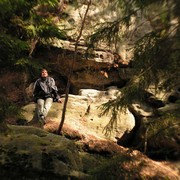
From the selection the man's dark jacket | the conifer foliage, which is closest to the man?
→ the man's dark jacket

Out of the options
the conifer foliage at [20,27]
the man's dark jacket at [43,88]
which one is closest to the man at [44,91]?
the man's dark jacket at [43,88]

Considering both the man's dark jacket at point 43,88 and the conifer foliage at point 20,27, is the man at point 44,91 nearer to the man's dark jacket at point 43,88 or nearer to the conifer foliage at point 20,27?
the man's dark jacket at point 43,88

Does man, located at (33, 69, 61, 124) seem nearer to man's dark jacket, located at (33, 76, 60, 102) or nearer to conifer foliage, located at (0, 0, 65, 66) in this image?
man's dark jacket, located at (33, 76, 60, 102)

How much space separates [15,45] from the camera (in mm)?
A: 6867

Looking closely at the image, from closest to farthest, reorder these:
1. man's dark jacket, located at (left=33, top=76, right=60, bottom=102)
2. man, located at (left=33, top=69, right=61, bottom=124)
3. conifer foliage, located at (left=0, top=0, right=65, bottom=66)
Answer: conifer foliage, located at (left=0, top=0, right=65, bottom=66) < man, located at (left=33, top=69, right=61, bottom=124) < man's dark jacket, located at (left=33, top=76, right=60, bottom=102)

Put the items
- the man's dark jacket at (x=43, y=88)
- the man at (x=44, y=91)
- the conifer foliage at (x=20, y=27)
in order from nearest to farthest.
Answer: the conifer foliage at (x=20, y=27), the man at (x=44, y=91), the man's dark jacket at (x=43, y=88)

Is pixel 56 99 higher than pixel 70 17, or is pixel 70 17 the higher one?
pixel 70 17

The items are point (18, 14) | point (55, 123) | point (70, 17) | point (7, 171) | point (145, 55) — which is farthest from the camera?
point (70, 17)

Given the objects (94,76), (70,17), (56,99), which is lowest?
(56,99)

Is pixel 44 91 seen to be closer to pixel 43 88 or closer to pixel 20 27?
pixel 43 88

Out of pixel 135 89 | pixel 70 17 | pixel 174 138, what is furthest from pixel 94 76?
pixel 135 89

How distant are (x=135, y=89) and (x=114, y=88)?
887 centimetres

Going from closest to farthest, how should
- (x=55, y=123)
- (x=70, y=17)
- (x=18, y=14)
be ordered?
(x=18, y=14), (x=55, y=123), (x=70, y=17)

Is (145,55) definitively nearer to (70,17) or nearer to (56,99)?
(56,99)
